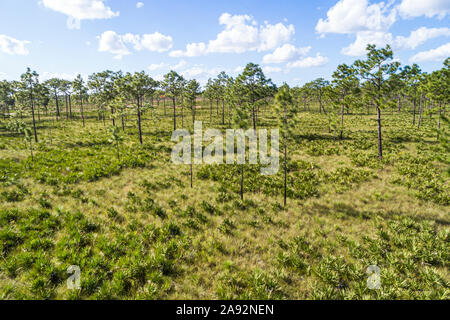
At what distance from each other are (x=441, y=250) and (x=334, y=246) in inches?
178

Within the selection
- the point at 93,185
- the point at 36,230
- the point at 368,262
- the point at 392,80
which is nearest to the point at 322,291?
the point at 368,262

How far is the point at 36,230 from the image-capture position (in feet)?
31.2

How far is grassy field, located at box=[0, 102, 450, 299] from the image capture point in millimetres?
7055

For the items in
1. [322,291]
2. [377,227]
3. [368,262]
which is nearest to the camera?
[322,291]

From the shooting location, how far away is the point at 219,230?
1070 cm

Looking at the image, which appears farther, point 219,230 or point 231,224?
point 231,224

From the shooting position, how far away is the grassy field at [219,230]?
23.1ft

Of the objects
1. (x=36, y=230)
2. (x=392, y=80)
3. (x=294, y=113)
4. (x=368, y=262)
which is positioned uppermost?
(x=392, y=80)

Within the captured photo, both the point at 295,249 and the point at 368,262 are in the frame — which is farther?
the point at 295,249

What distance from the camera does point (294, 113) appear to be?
1253 centimetres

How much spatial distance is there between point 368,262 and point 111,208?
13.7 m

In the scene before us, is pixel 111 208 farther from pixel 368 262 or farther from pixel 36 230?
pixel 368 262
